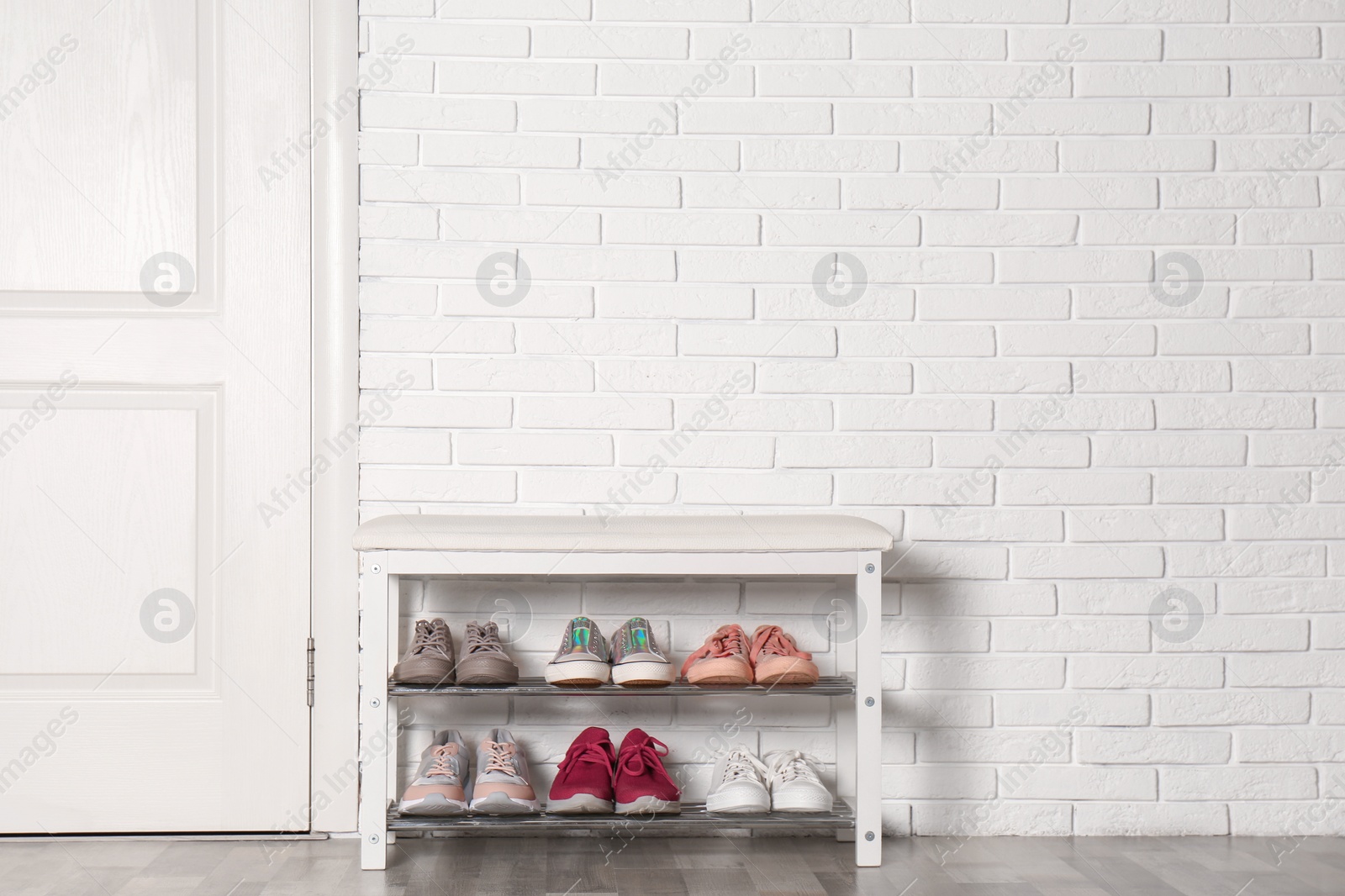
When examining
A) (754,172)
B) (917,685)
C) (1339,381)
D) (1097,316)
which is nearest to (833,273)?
(754,172)

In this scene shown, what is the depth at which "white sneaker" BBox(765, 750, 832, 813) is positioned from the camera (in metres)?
1.69

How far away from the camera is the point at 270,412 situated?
194 cm

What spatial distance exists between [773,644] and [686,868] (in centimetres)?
39

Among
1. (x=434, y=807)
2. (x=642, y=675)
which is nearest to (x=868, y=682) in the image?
(x=642, y=675)

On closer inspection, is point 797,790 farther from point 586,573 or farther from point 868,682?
point 586,573

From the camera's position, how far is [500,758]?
5.71 feet

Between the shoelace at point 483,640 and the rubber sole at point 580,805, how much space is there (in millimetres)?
260

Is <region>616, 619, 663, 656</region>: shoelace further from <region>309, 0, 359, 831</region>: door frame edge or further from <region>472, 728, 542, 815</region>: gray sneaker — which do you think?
<region>309, 0, 359, 831</region>: door frame edge

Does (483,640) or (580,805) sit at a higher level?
(483,640)

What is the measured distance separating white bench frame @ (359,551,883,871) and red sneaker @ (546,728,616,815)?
0.92 ft

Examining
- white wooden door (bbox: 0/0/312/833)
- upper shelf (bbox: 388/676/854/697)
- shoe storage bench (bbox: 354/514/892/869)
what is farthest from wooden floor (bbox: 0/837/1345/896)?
upper shelf (bbox: 388/676/854/697)

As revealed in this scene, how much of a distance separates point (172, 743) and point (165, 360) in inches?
27.6

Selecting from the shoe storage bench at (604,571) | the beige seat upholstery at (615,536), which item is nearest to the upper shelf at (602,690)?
the shoe storage bench at (604,571)

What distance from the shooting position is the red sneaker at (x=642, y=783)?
5.44ft
